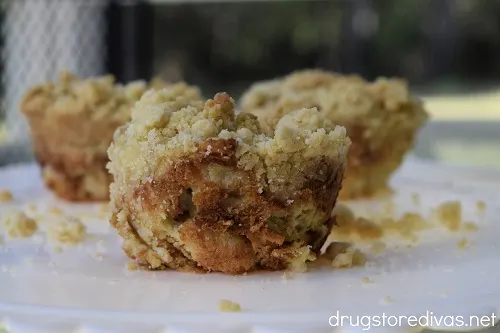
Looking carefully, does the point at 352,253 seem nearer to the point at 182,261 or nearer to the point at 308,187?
the point at 308,187

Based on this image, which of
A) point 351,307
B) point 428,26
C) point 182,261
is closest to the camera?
point 351,307

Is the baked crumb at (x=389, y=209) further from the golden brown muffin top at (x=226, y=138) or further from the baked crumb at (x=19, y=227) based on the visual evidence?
the baked crumb at (x=19, y=227)

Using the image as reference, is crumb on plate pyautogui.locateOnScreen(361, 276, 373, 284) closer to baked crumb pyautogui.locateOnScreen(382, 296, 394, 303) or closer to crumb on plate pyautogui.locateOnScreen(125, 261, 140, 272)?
baked crumb pyautogui.locateOnScreen(382, 296, 394, 303)

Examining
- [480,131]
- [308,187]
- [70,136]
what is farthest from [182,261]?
[480,131]

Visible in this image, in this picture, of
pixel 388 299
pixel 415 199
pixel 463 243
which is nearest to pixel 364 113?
pixel 415 199

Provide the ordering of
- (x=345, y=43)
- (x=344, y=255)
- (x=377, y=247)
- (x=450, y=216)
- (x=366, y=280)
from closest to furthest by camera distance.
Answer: (x=366, y=280) → (x=344, y=255) → (x=377, y=247) → (x=450, y=216) → (x=345, y=43)

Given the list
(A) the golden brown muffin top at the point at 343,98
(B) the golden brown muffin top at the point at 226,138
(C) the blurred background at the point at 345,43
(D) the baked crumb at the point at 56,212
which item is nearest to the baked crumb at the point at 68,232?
(B) the golden brown muffin top at the point at 226,138

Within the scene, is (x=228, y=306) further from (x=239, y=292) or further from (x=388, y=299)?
(x=388, y=299)
